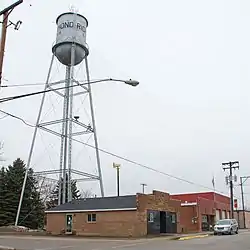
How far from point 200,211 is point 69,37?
95.7 ft

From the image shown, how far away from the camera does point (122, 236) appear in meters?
36.7

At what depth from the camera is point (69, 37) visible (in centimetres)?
3991

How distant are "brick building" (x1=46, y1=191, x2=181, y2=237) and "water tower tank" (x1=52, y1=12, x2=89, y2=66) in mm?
13907

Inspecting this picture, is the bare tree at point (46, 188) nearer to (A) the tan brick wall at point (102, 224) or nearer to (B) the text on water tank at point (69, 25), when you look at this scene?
(A) the tan brick wall at point (102, 224)

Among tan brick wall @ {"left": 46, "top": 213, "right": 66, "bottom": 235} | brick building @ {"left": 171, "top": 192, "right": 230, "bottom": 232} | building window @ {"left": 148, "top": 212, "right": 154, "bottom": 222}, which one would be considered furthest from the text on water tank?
brick building @ {"left": 171, "top": 192, "right": 230, "bottom": 232}

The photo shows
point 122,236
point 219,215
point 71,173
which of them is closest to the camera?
point 122,236

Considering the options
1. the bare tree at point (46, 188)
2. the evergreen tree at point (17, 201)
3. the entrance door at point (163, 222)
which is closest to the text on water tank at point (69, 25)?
the entrance door at point (163, 222)

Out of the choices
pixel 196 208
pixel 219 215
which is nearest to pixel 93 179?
pixel 196 208

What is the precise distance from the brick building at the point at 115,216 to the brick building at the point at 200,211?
8.05m

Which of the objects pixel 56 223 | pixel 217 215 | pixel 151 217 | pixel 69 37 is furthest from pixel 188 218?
pixel 69 37

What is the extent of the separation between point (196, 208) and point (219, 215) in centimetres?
1261

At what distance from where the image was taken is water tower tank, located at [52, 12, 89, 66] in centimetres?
4012

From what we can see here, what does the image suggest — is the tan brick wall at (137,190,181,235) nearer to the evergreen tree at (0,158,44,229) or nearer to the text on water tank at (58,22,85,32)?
the text on water tank at (58,22,85,32)

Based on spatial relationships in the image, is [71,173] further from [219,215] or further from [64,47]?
[219,215]
